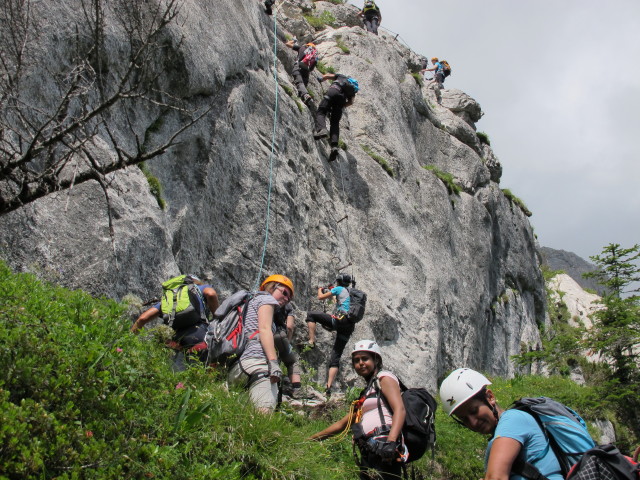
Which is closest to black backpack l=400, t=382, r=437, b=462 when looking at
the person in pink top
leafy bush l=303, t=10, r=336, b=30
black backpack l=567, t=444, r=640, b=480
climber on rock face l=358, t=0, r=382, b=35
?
the person in pink top

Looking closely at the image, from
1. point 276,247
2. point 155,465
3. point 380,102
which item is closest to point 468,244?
point 380,102

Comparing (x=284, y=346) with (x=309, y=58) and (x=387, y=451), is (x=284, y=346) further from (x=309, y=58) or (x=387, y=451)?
(x=309, y=58)

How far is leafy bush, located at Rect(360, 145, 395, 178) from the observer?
758 inches

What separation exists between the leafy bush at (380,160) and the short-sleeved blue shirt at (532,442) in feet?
51.5

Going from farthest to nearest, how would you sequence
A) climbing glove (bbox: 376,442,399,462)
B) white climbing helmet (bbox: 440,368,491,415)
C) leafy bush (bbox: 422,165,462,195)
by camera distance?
leafy bush (bbox: 422,165,462,195) → climbing glove (bbox: 376,442,399,462) → white climbing helmet (bbox: 440,368,491,415)

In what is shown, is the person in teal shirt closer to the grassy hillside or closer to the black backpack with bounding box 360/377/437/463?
the black backpack with bounding box 360/377/437/463

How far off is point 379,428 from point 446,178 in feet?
63.0

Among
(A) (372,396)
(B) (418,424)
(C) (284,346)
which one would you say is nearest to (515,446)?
(B) (418,424)

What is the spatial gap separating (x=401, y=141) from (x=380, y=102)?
1.63 meters

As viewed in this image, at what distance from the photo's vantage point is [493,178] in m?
30.0

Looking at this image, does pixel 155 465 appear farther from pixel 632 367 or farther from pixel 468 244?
pixel 468 244

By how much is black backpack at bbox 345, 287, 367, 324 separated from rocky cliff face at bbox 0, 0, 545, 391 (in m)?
1.38

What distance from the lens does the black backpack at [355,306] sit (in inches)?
451

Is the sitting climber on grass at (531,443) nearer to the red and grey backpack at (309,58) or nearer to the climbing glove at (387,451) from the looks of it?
the climbing glove at (387,451)
